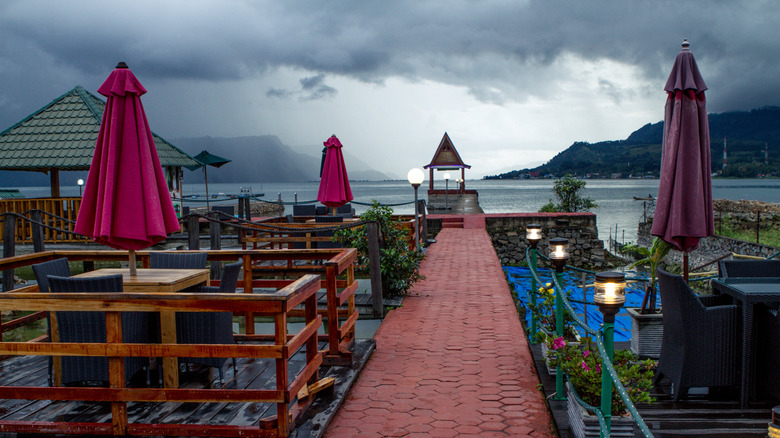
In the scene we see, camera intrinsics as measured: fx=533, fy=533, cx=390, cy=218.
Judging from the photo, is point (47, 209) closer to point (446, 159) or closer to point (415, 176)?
point (415, 176)

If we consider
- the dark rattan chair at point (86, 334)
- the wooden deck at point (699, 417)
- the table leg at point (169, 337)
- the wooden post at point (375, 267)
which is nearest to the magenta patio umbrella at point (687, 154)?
the wooden deck at point (699, 417)

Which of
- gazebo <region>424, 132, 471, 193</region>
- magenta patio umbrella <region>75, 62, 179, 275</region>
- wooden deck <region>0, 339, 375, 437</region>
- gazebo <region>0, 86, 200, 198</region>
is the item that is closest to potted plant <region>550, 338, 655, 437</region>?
wooden deck <region>0, 339, 375, 437</region>

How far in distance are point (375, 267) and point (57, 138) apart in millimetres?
11369

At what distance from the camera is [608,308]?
2.73 metres

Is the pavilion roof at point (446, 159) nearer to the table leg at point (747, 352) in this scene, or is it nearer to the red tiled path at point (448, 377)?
the red tiled path at point (448, 377)

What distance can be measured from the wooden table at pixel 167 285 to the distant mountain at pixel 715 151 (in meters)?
139

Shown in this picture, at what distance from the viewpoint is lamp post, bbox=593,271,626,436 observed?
2.67 meters

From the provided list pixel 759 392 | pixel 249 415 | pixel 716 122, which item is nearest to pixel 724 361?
pixel 759 392

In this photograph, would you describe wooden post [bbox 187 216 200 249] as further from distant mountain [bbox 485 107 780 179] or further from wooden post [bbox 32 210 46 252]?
distant mountain [bbox 485 107 780 179]

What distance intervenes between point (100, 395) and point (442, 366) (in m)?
2.71

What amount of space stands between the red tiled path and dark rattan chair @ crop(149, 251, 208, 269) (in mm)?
1751

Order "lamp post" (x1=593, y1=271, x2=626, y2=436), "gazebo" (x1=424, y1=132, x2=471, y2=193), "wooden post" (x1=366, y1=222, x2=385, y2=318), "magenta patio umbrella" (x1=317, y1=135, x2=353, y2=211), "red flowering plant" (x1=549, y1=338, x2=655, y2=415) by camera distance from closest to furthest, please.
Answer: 1. "lamp post" (x1=593, y1=271, x2=626, y2=436)
2. "red flowering plant" (x1=549, y1=338, x2=655, y2=415)
3. "wooden post" (x1=366, y1=222, x2=385, y2=318)
4. "magenta patio umbrella" (x1=317, y1=135, x2=353, y2=211)
5. "gazebo" (x1=424, y1=132, x2=471, y2=193)

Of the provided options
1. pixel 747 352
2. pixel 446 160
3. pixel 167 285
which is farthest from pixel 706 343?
pixel 446 160

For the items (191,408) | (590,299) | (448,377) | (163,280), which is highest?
(163,280)
